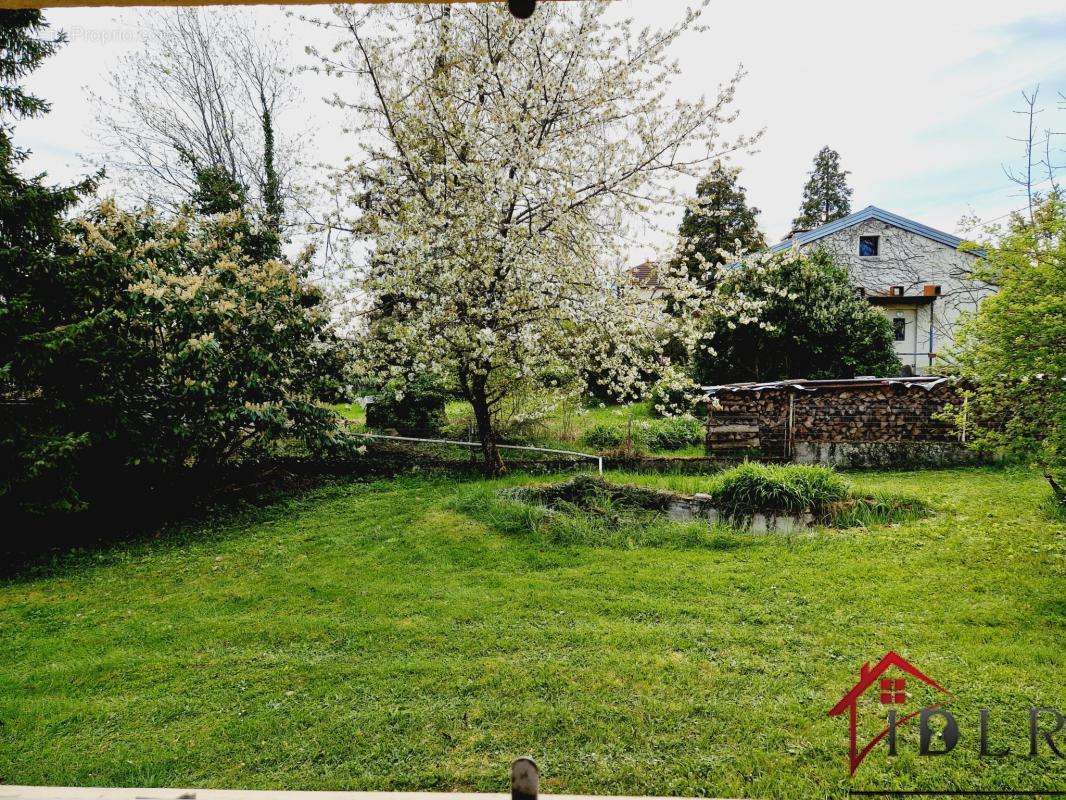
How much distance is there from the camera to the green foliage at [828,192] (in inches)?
1249

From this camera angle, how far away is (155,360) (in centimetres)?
648

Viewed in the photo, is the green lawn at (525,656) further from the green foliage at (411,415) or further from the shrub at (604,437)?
the shrub at (604,437)

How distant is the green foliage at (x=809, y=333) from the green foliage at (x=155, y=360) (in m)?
9.40

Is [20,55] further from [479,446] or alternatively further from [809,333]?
[809,333]

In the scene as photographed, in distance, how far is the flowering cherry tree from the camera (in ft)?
22.1

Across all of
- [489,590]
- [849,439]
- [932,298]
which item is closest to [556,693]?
[489,590]

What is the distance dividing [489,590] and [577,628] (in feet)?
3.33

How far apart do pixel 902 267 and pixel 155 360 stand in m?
21.8

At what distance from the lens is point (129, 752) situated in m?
2.86

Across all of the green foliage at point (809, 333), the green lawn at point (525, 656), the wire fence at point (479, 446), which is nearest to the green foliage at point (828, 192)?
the green foliage at point (809, 333)

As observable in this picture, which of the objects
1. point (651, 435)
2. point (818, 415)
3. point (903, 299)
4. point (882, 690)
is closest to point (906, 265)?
point (903, 299)

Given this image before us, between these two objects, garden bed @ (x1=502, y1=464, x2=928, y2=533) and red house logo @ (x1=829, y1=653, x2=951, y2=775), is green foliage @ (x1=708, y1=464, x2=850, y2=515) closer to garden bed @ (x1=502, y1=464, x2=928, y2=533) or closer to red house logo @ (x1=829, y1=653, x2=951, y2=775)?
garden bed @ (x1=502, y1=464, x2=928, y2=533)

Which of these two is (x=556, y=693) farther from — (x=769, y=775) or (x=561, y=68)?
(x=561, y=68)

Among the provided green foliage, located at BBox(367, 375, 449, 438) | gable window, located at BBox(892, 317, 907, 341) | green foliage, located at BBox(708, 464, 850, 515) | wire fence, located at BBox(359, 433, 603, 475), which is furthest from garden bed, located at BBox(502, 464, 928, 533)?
gable window, located at BBox(892, 317, 907, 341)
